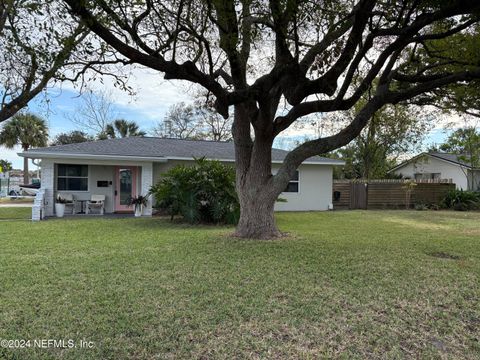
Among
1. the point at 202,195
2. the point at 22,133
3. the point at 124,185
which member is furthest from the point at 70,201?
the point at 22,133

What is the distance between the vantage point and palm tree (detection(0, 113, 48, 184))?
28141 millimetres

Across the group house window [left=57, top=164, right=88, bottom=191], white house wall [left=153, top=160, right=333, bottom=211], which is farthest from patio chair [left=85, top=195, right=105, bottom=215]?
white house wall [left=153, top=160, right=333, bottom=211]

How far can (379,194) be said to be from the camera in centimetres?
2027

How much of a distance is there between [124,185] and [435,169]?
2247 cm

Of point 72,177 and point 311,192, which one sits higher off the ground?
point 72,177

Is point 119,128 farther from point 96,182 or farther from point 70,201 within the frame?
point 70,201

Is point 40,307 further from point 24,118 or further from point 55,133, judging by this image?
point 55,133

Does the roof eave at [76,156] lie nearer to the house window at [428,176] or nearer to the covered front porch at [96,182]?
the covered front porch at [96,182]

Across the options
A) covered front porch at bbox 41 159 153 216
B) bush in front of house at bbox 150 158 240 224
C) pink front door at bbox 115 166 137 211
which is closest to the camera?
bush in front of house at bbox 150 158 240 224

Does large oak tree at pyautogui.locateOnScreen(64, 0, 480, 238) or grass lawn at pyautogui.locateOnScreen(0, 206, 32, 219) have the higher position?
large oak tree at pyautogui.locateOnScreen(64, 0, 480, 238)

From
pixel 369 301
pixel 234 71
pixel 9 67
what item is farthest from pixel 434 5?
pixel 9 67

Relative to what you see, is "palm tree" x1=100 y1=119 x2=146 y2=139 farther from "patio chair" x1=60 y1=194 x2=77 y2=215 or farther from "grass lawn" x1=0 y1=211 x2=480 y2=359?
"grass lawn" x1=0 y1=211 x2=480 y2=359

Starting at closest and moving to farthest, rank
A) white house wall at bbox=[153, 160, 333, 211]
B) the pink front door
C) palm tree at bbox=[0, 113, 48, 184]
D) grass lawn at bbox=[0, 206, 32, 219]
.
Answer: grass lawn at bbox=[0, 206, 32, 219] → the pink front door → white house wall at bbox=[153, 160, 333, 211] → palm tree at bbox=[0, 113, 48, 184]

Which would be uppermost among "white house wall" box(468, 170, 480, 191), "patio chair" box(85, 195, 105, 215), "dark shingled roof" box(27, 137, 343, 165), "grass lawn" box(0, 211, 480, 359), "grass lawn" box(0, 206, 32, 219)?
"dark shingled roof" box(27, 137, 343, 165)
